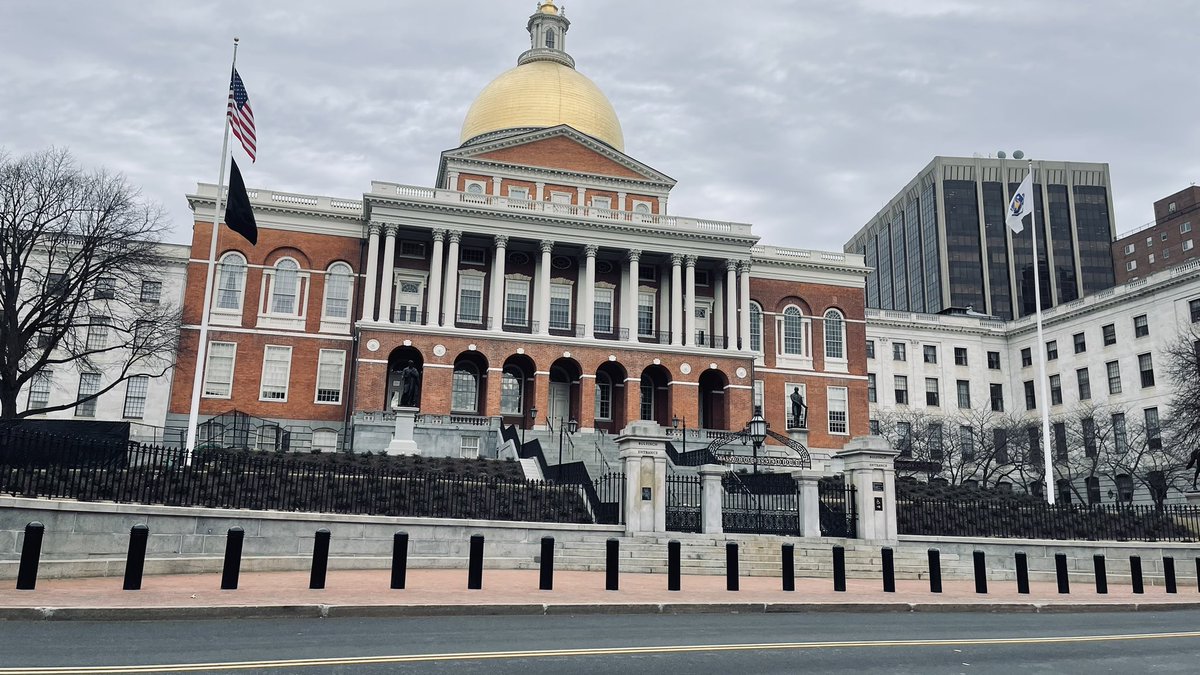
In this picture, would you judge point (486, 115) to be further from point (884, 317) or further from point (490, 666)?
point (490, 666)

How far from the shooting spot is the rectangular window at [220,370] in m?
48.5

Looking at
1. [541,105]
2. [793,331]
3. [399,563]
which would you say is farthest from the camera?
[541,105]

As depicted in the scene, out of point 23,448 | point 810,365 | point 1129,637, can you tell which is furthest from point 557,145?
point 1129,637

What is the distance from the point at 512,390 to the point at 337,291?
443 inches

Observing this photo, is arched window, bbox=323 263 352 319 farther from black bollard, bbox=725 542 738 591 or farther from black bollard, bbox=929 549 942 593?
black bollard, bbox=929 549 942 593

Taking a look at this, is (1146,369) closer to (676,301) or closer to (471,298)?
(676,301)

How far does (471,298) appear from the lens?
52.1 m

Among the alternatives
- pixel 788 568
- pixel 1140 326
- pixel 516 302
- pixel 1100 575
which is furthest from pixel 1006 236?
pixel 788 568

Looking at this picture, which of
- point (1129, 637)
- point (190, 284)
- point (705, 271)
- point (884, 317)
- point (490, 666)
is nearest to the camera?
point (490, 666)

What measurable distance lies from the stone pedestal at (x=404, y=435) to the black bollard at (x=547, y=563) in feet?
79.8

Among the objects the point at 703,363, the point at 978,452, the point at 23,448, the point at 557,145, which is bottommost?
the point at 23,448

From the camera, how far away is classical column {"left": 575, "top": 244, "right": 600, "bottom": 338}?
165 feet

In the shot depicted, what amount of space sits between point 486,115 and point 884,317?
34580mm

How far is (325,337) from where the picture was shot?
50344 mm
